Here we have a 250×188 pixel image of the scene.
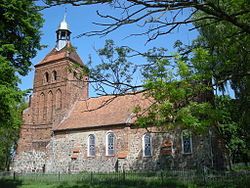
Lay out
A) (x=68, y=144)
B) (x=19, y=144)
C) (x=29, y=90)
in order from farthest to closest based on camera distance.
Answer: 1. (x=19, y=144)
2. (x=68, y=144)
3. (x=29, y=90)

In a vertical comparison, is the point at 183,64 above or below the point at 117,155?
above

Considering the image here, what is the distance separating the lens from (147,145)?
26516 millimetres

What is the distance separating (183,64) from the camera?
8.49 m

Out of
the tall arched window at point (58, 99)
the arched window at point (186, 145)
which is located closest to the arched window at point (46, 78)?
the tall arched window at point (58, 99)

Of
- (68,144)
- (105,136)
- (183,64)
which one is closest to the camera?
(183,64)

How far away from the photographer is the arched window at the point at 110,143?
27.9 meters

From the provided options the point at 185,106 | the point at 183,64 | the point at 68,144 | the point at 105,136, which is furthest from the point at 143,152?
the point at 183,64

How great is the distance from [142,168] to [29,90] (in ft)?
44.9

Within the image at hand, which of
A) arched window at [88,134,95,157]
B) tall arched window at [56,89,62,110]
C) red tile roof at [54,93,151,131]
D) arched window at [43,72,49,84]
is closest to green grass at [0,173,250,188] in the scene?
arched window at [88,134,95,157]

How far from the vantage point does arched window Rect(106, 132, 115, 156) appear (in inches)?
1098

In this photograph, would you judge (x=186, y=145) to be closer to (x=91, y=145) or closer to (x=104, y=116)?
Result: (x=104, y=116)

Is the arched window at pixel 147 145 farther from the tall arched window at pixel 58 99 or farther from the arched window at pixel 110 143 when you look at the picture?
the tall arched window at pixel 58 99

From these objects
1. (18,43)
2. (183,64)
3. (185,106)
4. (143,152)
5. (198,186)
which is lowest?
(198,186)

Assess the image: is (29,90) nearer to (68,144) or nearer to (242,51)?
(242,51)
